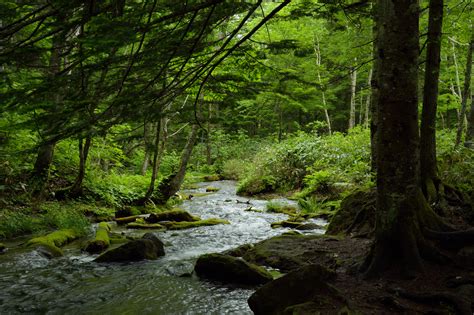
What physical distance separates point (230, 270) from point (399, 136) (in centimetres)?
320

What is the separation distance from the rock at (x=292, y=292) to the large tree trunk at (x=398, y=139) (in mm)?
755

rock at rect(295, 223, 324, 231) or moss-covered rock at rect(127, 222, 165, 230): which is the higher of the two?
rock at rect(295, 223, 324, 231)

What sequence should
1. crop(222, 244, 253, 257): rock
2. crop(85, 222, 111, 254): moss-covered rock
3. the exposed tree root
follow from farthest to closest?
crop(85, 222, 111, 254): moss-covered rock < crop(222, 244, 253, 257): rock < the exposed tree root

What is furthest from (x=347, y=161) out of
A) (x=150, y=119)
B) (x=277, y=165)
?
(x=150, y=119)

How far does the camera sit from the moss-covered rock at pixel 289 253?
19.8 feet

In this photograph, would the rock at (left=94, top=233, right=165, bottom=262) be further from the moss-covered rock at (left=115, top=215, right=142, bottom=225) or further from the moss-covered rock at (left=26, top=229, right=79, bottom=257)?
the moss-covered rock at (left=115, top=215, right=142, bottom=225)

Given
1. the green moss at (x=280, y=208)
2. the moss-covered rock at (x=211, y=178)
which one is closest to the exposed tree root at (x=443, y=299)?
the green moss at (x=280, y=208)

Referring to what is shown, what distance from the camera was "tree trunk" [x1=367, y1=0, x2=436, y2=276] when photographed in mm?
4363

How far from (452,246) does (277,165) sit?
48.8 feet

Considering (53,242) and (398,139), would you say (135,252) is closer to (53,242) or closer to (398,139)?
(53,242)

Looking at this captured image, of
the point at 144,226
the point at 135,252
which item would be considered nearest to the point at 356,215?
the point at 135,252

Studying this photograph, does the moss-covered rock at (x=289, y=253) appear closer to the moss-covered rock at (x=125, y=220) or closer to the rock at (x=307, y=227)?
the rock at (x=307, y=227)

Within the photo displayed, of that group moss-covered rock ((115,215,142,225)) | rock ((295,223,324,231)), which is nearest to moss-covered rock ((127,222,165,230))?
moss-covered rock ((115,215,142,225))

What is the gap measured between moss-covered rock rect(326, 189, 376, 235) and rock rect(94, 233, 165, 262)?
3791 mm
